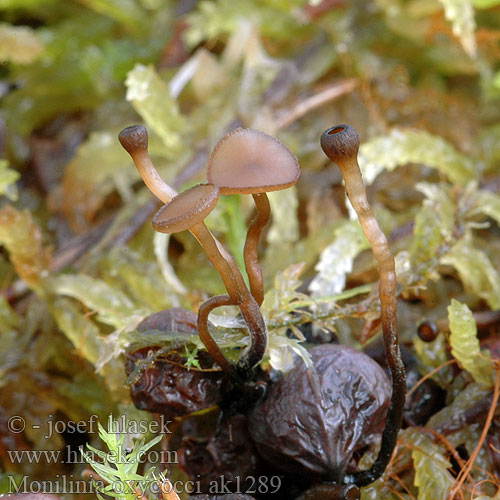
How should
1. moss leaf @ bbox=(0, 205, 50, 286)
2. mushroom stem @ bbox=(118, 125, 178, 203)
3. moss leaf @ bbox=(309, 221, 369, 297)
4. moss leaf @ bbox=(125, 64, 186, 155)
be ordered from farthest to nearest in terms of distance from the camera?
moss leaf @ bbox=(125, 64, 186, 155) < moss leaf @ bbox=(0, 205, 50, 286) < moss leaf @ bbox=(309, 221, 369, 297) < mushroom stem @ bbox=(118, 125, 178, 203)

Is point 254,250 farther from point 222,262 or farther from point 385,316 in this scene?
point 385,316

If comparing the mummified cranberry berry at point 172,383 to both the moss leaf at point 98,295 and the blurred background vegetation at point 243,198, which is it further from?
the moss leaf at point 98,295

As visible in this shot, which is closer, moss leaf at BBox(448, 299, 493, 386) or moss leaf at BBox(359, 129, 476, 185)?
moss leaf at BBox(448, 299, 493, 386)

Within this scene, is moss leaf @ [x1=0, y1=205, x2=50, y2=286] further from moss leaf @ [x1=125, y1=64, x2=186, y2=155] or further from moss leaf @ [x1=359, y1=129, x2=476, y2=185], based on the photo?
moss leaf @ [x1=359, y1=129, x2=476, y2=185]

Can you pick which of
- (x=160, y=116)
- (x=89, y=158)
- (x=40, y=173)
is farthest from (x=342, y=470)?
(x=40, y=173)

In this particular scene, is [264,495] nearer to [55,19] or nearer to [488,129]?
[488,129]

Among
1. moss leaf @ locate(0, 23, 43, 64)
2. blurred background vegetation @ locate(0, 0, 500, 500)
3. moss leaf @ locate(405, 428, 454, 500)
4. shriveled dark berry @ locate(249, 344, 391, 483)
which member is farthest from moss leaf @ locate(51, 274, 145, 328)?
moss leaf @ locate(0, 23, 43, 64)
